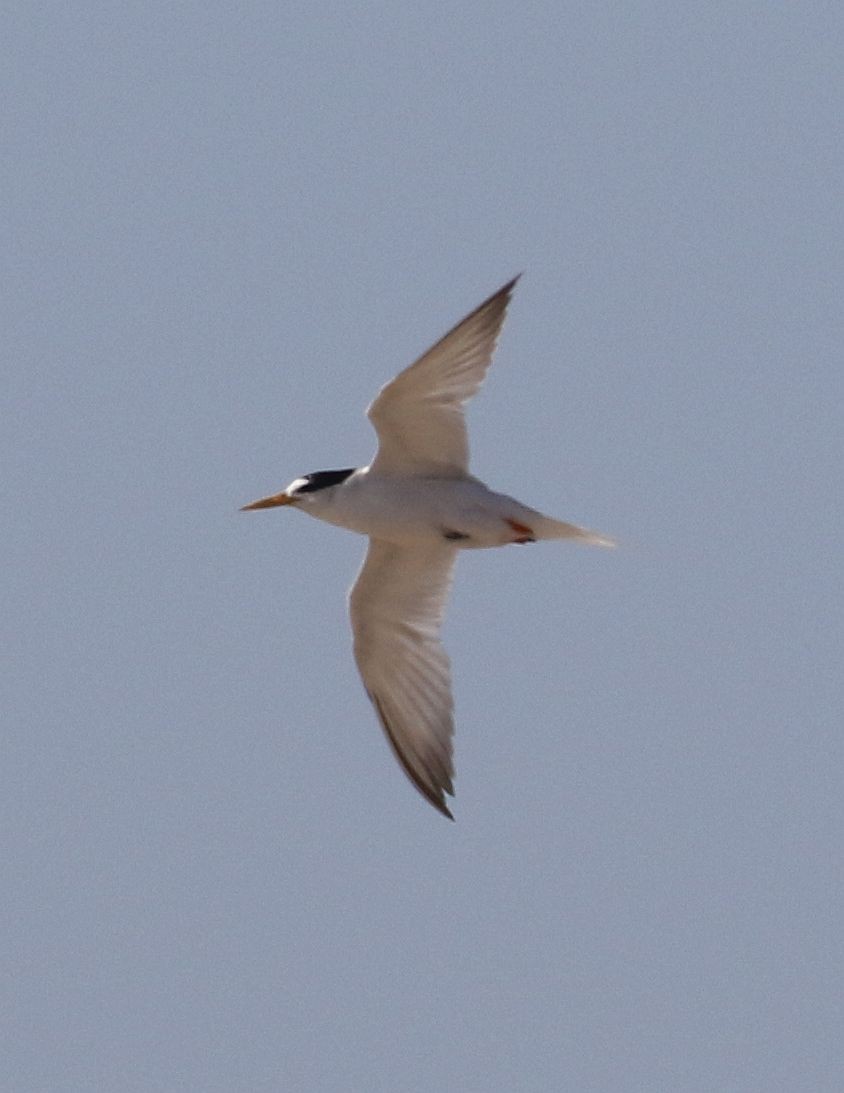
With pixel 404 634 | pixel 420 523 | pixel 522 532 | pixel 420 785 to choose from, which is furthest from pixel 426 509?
pixel 420 785

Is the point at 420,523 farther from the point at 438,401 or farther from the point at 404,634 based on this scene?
the point at 404,634

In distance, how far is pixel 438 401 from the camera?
582 inches

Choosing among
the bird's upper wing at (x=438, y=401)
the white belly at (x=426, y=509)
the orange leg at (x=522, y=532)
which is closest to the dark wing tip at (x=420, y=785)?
the white belly at (x=426, y=509)

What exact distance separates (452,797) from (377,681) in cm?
99

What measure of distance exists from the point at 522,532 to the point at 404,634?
1467 millimetres

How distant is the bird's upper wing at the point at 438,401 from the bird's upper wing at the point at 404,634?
1.01 meters

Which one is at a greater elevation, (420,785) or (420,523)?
(420,523)

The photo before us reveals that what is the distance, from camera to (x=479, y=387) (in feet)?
48.2

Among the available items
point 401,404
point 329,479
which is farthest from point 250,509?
point 401,404

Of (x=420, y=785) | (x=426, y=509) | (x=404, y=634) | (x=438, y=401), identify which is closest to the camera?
(x=438, y=401)

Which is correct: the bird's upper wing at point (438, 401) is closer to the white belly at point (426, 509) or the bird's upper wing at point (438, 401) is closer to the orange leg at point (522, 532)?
the white belly at point (426, 509)

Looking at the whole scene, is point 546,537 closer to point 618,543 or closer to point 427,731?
point 618,543

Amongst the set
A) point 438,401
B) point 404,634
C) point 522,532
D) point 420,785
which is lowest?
point 420,785

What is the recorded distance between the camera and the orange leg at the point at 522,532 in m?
15.0
